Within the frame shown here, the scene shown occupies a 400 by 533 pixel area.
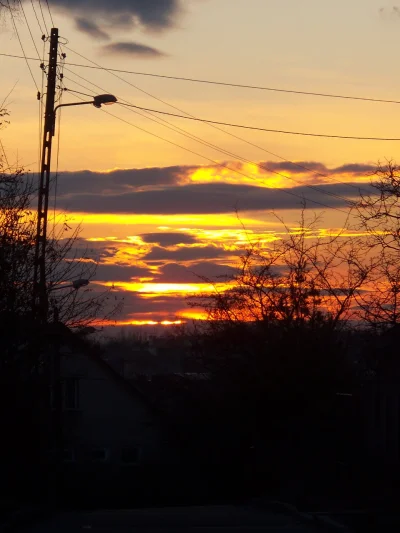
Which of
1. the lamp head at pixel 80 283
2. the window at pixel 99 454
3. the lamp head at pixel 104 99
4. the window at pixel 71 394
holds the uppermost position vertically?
the lamp head at pixel 104 99

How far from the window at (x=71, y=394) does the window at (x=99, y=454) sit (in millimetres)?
2671

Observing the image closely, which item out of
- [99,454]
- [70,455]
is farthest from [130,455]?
[70,455]

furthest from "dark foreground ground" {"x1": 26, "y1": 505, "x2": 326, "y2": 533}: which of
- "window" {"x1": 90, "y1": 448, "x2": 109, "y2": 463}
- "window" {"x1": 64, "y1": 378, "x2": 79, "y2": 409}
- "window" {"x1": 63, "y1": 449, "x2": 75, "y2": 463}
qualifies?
"window" {"x1": 90, "y1": 448, "x2": 109, "y2": 463}

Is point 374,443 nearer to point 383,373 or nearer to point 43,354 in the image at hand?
point 383,373

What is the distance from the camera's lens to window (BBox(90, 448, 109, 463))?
150ft

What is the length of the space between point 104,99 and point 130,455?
2873 cm

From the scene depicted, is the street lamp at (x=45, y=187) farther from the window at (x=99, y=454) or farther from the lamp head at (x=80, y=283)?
the window at (x=99, y=454)

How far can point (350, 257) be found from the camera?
1020 inches

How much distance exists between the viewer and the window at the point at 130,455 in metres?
45.7

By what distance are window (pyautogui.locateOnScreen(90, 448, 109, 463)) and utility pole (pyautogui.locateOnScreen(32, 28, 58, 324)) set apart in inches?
1036

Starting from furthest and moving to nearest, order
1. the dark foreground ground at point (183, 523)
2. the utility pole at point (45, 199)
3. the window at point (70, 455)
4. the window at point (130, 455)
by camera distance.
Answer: the window at point (130, 455)
the window at point (70, 455)
the utility pole at point (45, 199)
the dark foreground ground at point (183, 523)

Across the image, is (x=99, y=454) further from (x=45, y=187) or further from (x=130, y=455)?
(x=45, y=187)

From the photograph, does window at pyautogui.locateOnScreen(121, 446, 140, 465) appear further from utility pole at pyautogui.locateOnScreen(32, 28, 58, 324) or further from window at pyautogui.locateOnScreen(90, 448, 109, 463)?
utility pole at pyautogui.locateOnScreen(32, 28, 58, 324)

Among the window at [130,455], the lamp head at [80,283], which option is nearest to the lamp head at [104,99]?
the lamp head at [80,283]
